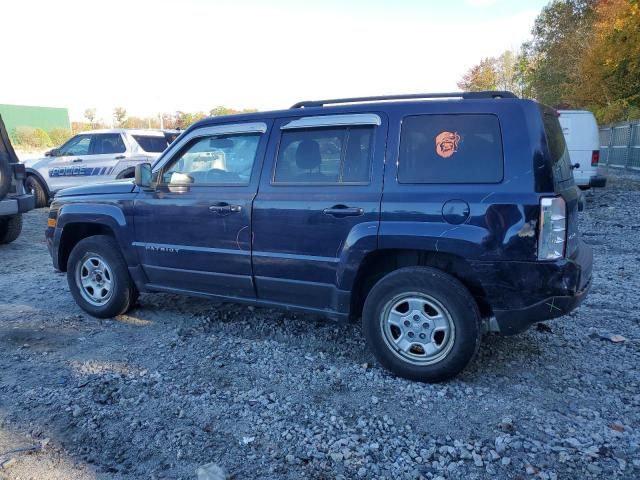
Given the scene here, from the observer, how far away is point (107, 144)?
37.4ft

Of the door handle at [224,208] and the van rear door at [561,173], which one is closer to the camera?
the van rear door at [561,173]

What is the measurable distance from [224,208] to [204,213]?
225 mm

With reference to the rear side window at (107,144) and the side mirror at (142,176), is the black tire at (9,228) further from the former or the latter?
the side mirror at (142,176)

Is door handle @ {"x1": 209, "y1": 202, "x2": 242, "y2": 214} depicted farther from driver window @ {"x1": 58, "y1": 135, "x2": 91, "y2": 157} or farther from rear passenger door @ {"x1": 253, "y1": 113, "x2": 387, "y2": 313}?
driver window @ {"x1": 58, "y1": 135, "x2": 91, "y2": 157}

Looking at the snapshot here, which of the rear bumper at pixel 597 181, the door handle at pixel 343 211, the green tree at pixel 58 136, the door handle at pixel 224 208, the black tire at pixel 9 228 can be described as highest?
the green tree at pixel 58 136

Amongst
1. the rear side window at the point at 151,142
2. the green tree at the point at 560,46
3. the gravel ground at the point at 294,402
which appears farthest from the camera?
the green tree at the point at 560,46

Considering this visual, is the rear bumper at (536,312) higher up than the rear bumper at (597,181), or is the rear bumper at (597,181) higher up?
the rear bumper at (597,181)

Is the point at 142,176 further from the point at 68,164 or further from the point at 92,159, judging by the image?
the point at 68,164

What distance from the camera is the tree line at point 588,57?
17375 millimetres

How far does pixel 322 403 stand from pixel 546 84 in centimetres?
3504

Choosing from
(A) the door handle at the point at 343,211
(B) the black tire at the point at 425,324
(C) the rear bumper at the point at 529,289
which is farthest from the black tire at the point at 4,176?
(C) the rear bumper at the point at 529,289

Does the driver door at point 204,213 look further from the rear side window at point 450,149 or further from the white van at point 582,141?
the white van at point 582,141

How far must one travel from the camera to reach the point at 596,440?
2.79m

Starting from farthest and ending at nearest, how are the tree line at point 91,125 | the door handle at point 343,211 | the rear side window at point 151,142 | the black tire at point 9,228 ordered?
1. the tree line at point 91,125
2. the rear side window at point 151,142
3. the black tire at point 9,228
4. the door handle at point 343,211
